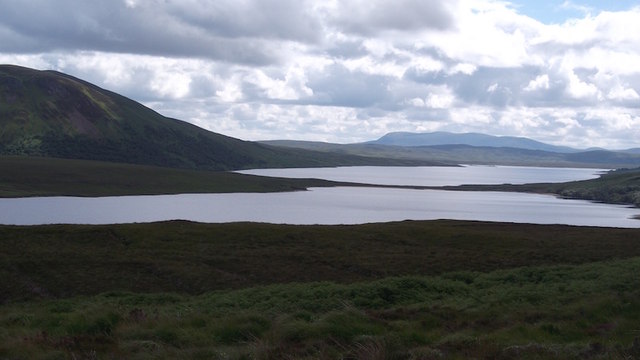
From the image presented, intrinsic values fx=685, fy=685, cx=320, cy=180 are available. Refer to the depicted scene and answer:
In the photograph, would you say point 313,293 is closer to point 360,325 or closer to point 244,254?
point 360,325

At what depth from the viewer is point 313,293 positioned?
27.8 meters

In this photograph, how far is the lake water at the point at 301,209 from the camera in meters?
90.1

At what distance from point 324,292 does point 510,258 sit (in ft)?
71.5

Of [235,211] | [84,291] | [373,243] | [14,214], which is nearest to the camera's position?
[84,291]

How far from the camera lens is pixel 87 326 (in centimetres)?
1755

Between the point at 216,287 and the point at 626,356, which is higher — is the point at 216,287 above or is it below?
below

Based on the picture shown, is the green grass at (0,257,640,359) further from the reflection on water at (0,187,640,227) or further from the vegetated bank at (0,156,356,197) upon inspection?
the vegetated bank at (0,156,356,197)

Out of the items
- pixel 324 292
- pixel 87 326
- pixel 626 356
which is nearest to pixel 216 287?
pixel 324 292

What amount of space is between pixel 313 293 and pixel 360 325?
1114 cm

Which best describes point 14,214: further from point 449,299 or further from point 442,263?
point 449,299

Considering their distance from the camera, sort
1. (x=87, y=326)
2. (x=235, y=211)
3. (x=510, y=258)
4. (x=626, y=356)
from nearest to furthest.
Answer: (x=626, y=356) < (x=87, y=326) < (x=510, y=258) < (x=235, y=211)

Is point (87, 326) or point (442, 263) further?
point (442, 263)

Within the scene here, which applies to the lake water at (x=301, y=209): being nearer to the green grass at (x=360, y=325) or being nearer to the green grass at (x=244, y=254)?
the green grass at (x=244, y=254)

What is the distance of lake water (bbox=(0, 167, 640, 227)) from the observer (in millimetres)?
90125
